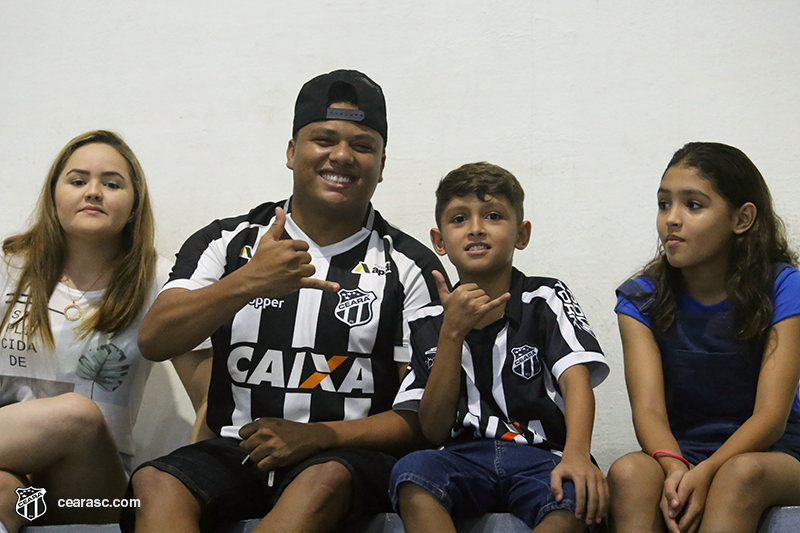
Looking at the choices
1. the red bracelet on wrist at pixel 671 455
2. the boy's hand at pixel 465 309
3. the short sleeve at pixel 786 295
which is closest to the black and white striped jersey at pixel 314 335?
the boy's hand at pixel 465 309

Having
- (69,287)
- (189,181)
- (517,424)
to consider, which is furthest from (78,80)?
(517,424)

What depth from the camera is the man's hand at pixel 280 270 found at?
4.10ft

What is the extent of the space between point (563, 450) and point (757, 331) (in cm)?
38

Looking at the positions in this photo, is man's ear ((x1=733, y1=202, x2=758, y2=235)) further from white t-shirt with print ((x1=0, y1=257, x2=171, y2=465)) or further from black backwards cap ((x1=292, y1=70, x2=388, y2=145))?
white t-shirt with print ((x1=0, y1=257, x2=171, y2=465))

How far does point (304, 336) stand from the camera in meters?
1.43

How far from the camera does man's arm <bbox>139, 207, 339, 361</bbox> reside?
1255mm

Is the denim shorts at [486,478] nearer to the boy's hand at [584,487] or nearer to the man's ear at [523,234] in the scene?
the boy's hand at [584,487]

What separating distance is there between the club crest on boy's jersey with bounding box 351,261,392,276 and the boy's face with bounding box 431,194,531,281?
5.2 inches

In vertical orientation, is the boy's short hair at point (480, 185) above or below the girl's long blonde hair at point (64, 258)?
above

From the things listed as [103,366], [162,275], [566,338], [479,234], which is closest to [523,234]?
[479,234]

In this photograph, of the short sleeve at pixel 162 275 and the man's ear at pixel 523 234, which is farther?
the short sleeve at pixel 162 275

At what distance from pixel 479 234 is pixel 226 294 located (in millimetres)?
438

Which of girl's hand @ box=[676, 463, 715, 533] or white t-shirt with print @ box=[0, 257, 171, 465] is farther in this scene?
white t-shirt with print @ box=[0, 257, 171, 465]

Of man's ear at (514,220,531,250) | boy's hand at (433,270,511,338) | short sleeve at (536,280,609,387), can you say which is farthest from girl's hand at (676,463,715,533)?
man's ear at (514,220,531,250)
